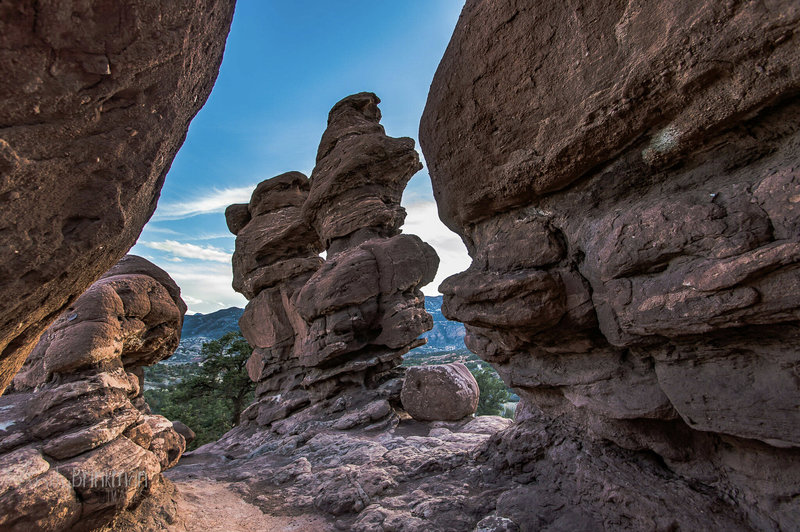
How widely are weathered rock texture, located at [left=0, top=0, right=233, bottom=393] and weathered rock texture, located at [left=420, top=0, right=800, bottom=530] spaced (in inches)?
153

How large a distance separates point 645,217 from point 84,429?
345 inches

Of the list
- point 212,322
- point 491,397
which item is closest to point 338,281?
point 491,397

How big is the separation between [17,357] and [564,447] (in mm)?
7559

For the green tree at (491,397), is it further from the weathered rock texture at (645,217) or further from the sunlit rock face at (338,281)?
the weathered rock texture at (645,217)

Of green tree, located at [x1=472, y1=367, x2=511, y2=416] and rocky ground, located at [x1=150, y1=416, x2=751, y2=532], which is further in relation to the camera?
green tree, located at [x1=472, y1=367, x2=511, y2=416]

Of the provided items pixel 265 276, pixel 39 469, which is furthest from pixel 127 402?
pixel 265 276

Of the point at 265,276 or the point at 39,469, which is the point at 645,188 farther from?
the point at 265,276

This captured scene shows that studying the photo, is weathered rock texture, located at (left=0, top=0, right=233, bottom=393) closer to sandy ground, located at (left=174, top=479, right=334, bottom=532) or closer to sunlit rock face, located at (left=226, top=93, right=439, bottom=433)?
sandy ground, located at (left=174, top=479, right=334, bottom=532)

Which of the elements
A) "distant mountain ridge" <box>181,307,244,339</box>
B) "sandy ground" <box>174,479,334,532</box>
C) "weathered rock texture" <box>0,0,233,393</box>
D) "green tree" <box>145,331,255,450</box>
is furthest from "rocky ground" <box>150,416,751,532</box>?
"distant mountain ridge" <box>181,307,244,339</box>

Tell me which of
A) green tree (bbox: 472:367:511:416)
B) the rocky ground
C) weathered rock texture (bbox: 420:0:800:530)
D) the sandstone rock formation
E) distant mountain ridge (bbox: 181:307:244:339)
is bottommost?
green tree (bbox: 472:367:511:416)

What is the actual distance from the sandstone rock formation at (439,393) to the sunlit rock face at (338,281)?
3.05 feet

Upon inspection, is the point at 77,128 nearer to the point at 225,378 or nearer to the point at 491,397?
the point at 225,378

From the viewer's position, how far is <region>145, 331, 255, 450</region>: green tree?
21.5 m

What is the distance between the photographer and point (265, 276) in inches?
716
